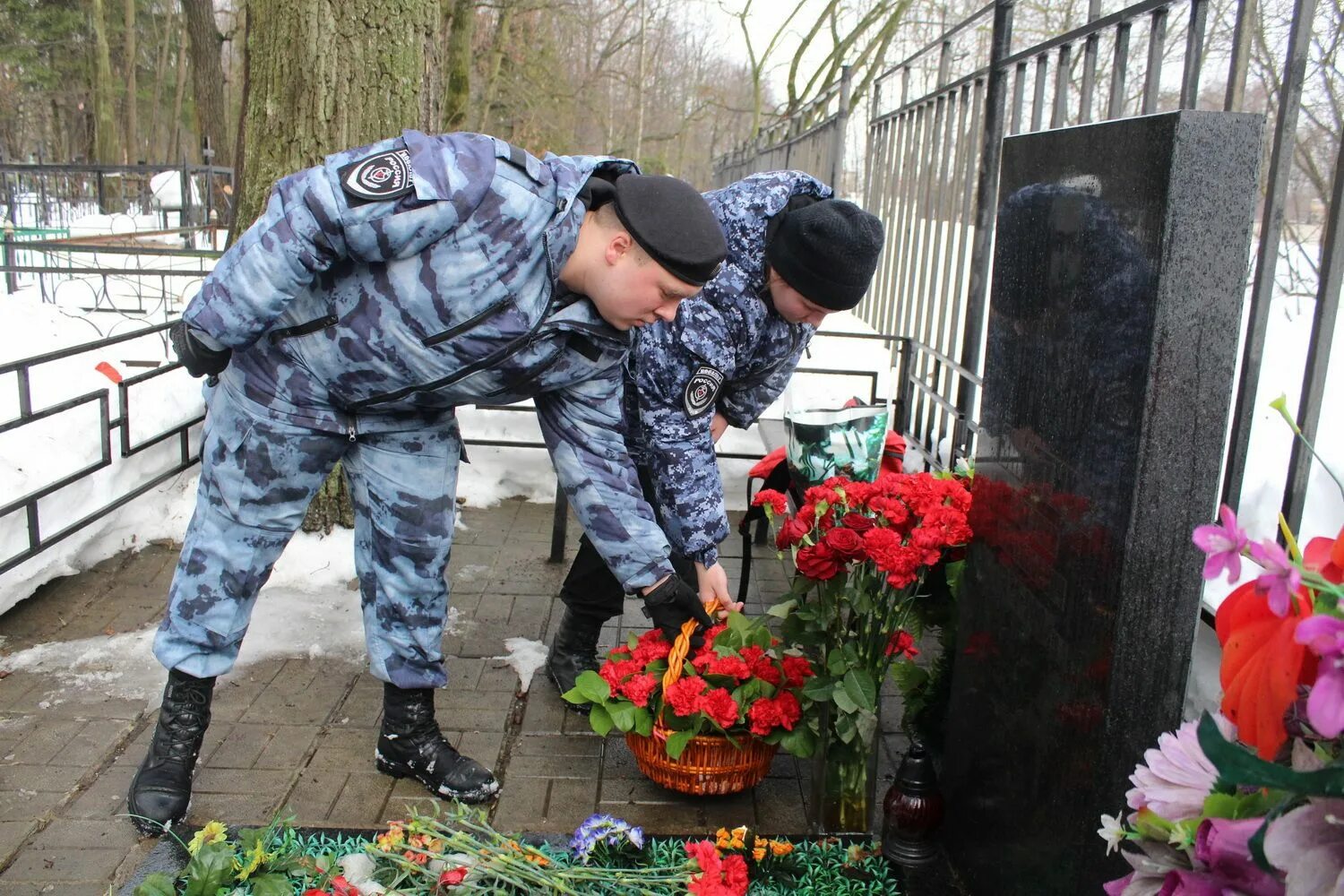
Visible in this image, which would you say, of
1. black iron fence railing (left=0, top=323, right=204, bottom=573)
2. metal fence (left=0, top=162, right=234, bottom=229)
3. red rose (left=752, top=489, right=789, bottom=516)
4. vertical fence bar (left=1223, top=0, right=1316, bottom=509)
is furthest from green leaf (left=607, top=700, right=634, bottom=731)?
metal fence (left=0, top=162, right=234, bottom=229)

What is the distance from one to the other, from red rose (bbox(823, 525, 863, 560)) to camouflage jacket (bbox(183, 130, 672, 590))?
2.14 feet

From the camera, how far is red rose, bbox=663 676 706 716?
264 cm

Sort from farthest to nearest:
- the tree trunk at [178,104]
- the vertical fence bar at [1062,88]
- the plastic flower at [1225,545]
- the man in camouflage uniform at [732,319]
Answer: the tree trunk at [178,104] < the vertical fence bar at [1062,88] < the man in camouflage uniform at [732,319] < the plastic flower at [1225,545]

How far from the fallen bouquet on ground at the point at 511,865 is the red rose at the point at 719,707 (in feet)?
0.85

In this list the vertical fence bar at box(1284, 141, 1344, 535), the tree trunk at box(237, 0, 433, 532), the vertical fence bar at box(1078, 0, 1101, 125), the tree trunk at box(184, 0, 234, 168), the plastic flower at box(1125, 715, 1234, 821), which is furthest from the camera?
the tree trunk at box(184, 0, 234, 168)

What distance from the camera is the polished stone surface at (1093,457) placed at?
1636 millimetres

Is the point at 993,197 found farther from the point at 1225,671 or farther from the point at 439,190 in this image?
the point at 1225,671

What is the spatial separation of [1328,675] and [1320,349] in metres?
1.62

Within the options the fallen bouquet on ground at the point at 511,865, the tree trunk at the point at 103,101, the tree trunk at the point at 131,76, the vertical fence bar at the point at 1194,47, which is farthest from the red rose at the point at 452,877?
the tree trunk at the point at 131,76

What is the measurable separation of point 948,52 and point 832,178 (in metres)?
3.68

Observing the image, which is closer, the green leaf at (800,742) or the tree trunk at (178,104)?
the green leaf at (800,742)

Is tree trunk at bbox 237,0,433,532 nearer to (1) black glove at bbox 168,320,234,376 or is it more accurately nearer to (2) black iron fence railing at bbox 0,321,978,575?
(2) black iron fence railing at bbox 0,321,978,575

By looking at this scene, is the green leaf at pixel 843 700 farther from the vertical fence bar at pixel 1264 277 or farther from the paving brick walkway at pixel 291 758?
the vertical fence bar at pixel 1264 277

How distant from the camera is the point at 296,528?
110 inches
